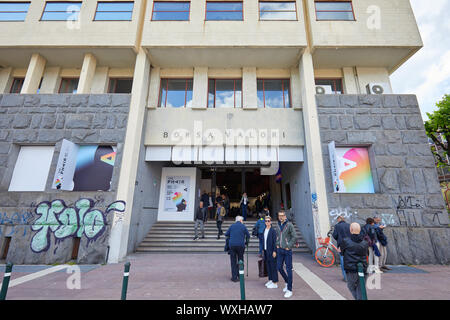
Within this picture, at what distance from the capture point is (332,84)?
38.6 feet

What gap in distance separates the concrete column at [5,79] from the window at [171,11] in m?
8.70

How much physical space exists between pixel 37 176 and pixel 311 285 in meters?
12.1

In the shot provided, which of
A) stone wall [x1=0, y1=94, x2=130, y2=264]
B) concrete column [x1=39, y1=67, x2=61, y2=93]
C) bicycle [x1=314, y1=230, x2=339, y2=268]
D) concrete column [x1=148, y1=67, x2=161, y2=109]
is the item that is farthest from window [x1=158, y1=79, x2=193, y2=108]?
bicycle [x1=314, y1=230, x2=339, y2=268]

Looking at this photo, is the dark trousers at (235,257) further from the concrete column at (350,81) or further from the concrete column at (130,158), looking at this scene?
the concrete column at (350,81)

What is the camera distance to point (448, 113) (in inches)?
553

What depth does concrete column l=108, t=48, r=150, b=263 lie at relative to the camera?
875 cm

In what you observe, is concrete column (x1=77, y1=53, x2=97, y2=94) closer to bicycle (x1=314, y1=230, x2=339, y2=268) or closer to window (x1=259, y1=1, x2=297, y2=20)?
window (x1=259, y1=1, x2=297, y2=20)

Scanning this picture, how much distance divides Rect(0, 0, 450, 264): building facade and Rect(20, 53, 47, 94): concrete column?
0.05 meters

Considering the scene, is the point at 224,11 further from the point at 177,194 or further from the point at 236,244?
the point at 236,244

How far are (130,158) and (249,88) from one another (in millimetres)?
7213

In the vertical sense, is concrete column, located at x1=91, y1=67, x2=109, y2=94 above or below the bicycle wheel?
above

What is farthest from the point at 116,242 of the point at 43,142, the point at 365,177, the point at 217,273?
the point at 365,177

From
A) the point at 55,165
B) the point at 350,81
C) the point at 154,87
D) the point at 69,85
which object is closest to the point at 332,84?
the point at 350,81

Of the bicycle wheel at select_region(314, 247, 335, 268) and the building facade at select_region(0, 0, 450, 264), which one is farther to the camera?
the building facade at select_region(0, 0, 450, 264)
